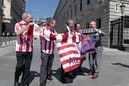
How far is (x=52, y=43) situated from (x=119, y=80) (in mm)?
2368

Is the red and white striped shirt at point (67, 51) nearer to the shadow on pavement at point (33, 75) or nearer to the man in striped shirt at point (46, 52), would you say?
the man in striped shirt at point (46, 52)

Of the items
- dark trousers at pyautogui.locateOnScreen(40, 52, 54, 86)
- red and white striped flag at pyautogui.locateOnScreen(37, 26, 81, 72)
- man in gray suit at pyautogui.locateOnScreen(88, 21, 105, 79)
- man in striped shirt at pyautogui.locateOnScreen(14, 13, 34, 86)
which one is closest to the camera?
man in striped shirt at pyautogui.locateOnScreen(14, 13, 34, 86)

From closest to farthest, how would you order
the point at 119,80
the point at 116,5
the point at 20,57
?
the point at 20,57, the point at 119,80, the point at 116,5

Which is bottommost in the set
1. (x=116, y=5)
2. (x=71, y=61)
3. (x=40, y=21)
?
(x=71, y=61)

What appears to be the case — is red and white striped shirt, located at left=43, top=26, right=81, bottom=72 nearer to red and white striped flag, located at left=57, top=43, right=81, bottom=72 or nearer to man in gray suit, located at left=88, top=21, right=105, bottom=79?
red and white striped flag, located at left=57, top=43, right=81, bottom=72

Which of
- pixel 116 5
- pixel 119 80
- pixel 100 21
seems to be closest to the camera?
pixel 119 80

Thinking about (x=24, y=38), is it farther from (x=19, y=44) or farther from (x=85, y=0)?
(x=85, y=0)

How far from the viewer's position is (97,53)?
9102mm

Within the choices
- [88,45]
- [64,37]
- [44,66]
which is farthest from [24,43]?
[88,45]

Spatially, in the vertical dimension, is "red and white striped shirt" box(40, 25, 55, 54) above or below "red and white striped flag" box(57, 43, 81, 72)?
above

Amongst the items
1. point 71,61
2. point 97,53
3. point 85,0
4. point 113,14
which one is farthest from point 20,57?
point 85,0

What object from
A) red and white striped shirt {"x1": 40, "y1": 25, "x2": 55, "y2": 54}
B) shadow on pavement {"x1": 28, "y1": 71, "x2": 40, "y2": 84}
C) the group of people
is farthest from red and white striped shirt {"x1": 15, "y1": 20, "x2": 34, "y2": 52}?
shadow on pavement {"x1": 28, "y1": 71, "x2": 40, "y2": 84}

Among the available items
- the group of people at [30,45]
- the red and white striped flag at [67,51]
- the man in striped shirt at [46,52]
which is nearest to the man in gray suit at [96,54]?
the group of people at [30,45]

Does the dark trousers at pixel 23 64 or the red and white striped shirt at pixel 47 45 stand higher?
the red and white striped shirt at pixel 47 45
